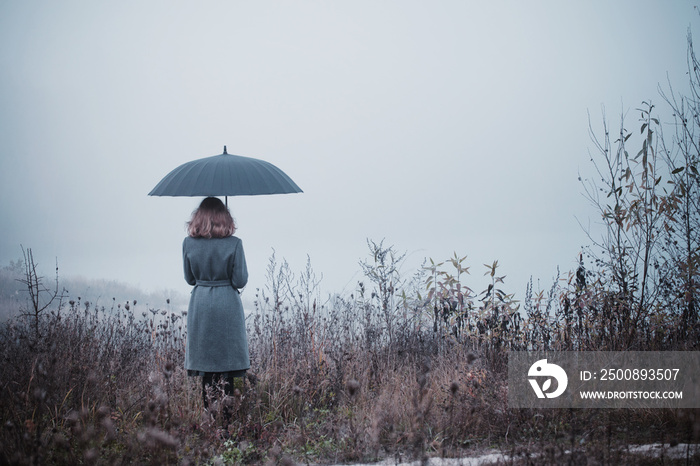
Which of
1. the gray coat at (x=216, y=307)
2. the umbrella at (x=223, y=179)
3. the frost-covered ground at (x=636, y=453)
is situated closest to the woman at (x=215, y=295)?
the gray coat at (x=216, y=307)

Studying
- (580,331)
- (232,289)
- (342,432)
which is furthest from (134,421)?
(580,331)

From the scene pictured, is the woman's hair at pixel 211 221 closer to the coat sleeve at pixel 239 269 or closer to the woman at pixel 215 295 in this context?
the woman at pixel 215 295

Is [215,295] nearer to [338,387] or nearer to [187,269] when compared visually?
[187,269]

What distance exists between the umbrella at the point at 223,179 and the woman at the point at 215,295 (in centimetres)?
20

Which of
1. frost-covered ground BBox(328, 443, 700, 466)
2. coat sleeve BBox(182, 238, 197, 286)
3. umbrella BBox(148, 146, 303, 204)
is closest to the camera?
frost-covered ground BBox(328, 443, 700, 466)

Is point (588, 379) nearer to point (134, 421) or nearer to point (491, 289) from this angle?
point (491, 289)

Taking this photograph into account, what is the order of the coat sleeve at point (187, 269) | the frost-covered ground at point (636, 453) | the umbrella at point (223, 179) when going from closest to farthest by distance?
1. the frost-covered ground at point (636, 453)
2. the umbrella at point (223, 179)
3. the coat sleeve at point (187, 269)

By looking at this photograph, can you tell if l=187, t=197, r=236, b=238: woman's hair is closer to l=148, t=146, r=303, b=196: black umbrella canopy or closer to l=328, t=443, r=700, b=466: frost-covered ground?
l=148, t=146, r=303, b=196: black umbrella canopy

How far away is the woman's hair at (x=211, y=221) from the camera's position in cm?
Answer: 440

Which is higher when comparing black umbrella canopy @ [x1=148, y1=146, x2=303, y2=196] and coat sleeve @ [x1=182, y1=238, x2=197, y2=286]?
black umbrella canopy @ [x1=148, y1=146, x2=303, y2=196]

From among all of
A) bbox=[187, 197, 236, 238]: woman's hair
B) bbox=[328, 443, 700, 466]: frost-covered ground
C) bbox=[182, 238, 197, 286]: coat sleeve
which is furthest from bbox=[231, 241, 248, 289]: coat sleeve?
bbox=[328, 443, 700, 466]: frost-covered ground

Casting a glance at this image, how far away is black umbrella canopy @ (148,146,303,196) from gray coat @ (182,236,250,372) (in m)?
0.43

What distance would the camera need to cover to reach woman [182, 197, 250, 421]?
4.38 metres

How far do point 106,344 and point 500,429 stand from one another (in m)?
4.73
